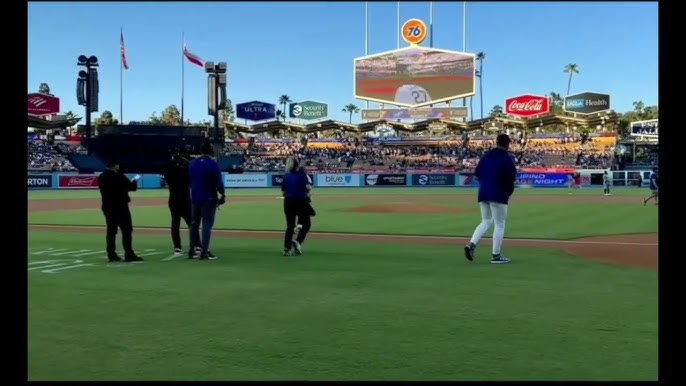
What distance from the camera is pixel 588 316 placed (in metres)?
5.95

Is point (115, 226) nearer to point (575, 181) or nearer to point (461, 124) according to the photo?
point (575, 181)

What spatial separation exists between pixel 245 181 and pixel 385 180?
12975 mm

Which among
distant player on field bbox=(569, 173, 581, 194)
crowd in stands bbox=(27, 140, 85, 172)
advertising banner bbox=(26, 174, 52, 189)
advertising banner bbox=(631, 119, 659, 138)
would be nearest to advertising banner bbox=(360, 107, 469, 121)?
advertising banner bbox=(631, 119, 659, 138)

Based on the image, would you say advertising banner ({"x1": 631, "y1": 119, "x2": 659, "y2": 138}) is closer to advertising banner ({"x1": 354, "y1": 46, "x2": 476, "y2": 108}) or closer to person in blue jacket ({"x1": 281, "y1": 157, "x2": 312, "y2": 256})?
advertising banner ({"x1": 354, "y1": 46, "x2": 476, "y2": 108})

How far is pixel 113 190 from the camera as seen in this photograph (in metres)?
10.0

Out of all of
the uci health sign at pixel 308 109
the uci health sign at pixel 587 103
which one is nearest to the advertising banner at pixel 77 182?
the uci health sign at pixel 308 109

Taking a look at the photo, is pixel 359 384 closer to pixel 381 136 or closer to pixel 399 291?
pixel 399 291

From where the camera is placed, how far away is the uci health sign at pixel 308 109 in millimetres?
85000

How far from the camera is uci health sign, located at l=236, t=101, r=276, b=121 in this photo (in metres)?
83.6

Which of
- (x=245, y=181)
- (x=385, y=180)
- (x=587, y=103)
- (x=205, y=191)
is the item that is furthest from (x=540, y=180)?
(x=205, y=191)

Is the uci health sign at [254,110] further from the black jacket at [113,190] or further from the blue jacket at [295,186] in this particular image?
the black jacket at [113,190]

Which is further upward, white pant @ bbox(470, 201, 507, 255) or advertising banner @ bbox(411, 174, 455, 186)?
advertising banner @ bbox(411, 174, 455, 186)

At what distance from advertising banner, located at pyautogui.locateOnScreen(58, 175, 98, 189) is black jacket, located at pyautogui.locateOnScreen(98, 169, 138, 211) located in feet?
139
